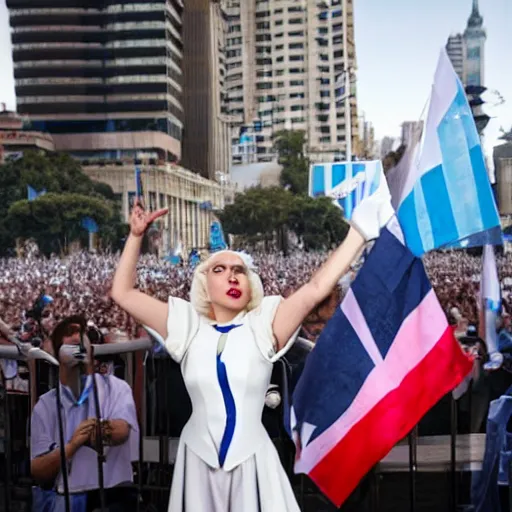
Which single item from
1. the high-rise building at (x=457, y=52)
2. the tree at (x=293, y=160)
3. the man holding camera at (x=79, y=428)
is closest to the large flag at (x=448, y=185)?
the high-rise building at (x=457, y=52)

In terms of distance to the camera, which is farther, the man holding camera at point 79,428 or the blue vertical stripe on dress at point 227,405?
the man holding camera at point 79,428

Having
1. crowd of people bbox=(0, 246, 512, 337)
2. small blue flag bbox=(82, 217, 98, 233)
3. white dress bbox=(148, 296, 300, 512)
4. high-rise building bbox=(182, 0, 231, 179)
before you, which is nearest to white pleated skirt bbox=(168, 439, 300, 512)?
white dress bbox=(148, 296, 300, 512)

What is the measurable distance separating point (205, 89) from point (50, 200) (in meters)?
0.70

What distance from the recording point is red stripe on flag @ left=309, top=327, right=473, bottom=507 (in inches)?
119

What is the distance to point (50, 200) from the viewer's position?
318cm

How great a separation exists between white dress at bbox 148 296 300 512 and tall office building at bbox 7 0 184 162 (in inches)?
30.4

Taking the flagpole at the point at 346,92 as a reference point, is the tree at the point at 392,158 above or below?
below

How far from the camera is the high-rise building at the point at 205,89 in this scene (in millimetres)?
3209

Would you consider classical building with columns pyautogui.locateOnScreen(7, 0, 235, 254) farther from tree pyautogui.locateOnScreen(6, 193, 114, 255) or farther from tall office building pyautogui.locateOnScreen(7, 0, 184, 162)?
tree pyautogui.locateOnScreen(6, 193, 114, 255)

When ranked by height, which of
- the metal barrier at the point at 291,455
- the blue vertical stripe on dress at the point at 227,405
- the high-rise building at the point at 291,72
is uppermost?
the high-rise building at the point at 291,72

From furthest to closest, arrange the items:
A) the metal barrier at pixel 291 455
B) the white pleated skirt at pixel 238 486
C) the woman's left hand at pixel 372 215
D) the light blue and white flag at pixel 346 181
A: the metal barrier at pixel 291 455 → the light blue and white flag at pixel 346 181 → the woman's left hand at pixel 372 215 → the white pleated skirt at pixel 238 486

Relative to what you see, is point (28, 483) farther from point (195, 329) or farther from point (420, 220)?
point (420, 220)

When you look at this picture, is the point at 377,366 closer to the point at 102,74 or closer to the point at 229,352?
the point at 229,352

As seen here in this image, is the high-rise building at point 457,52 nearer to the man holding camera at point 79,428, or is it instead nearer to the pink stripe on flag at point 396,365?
the pink stripe on flag at point 396,365
